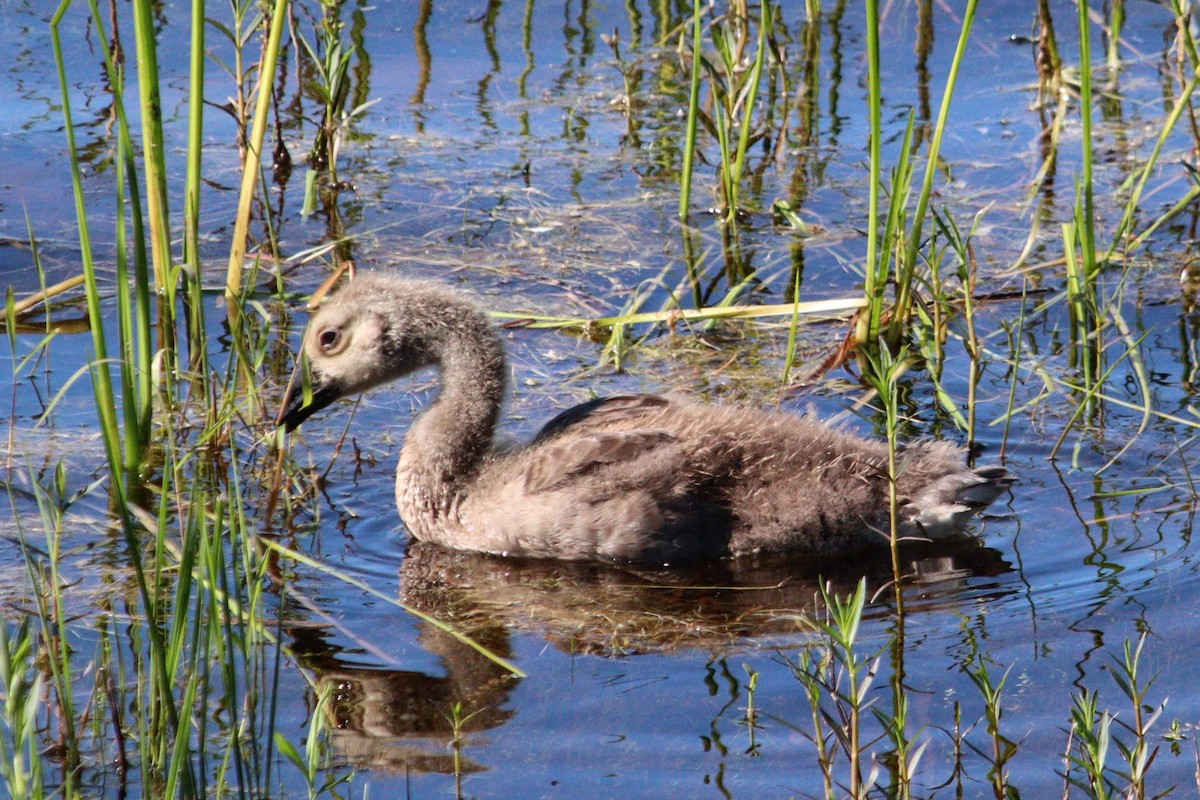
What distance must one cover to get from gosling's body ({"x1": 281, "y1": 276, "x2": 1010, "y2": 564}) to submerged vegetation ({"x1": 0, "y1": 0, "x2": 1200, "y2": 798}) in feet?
0.57

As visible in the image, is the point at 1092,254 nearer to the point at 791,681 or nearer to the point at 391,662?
the point at 791,681

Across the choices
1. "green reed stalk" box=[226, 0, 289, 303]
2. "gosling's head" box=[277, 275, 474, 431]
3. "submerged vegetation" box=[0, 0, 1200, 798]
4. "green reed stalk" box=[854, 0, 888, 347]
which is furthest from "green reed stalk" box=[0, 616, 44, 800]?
"green reed stalk" box=[854, 0, 888, 347]

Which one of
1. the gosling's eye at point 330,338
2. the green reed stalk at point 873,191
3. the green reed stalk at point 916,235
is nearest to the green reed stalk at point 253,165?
the gosling's eye at point 330,338

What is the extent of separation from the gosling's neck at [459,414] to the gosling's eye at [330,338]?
33 cm

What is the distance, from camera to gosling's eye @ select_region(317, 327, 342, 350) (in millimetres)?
5859

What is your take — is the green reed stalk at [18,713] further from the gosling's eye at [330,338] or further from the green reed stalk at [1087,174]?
the green reed stalk at [1087,174]

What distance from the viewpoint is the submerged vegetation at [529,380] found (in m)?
3.87

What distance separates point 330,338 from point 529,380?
116 cm

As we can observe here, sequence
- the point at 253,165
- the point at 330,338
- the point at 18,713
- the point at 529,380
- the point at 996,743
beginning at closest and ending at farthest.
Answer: the point at 18,713, the point at 996,743, the point at 330,338, the point at 253,165, the point at 529,380

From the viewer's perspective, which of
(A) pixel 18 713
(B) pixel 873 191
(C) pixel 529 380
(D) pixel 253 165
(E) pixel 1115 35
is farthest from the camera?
Answer: (E) pixel 1115 35

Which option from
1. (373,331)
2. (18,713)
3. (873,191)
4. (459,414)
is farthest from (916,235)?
(18,713)

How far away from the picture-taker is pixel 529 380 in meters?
6.81

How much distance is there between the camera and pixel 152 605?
360cm

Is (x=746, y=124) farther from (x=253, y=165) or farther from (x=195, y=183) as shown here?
(x=195, y=183)
